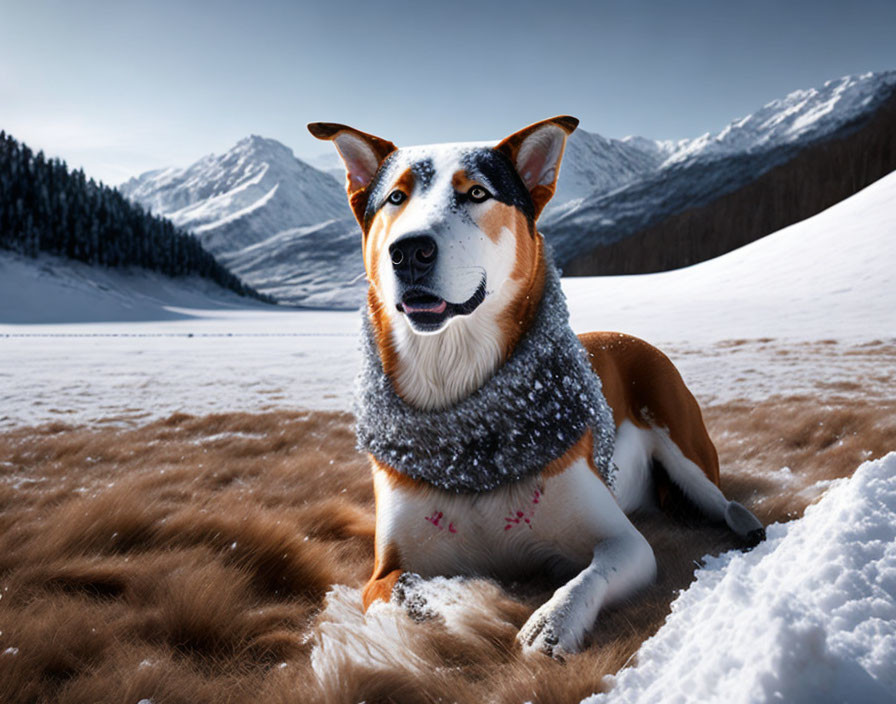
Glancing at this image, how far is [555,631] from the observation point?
4.18 feet

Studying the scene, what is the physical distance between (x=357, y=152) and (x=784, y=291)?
45.3ft

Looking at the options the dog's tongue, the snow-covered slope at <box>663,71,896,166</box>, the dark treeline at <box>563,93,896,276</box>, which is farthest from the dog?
the snow-covered slope at <box>663,71,896,166</box>

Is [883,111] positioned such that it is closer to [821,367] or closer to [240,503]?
[821,367]

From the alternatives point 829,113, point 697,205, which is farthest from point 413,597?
A: point 829,113

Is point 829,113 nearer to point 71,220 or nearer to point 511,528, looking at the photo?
point 71,220

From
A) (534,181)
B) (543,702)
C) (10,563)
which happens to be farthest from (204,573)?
(534,181)

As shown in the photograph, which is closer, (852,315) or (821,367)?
(821,367)

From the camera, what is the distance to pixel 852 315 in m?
8.20

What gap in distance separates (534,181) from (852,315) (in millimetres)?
8564

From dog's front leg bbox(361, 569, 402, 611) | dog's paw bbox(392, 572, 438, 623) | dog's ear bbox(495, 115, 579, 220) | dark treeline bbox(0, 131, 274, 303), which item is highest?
dark treeline bbox(0, 131, 274, 303)

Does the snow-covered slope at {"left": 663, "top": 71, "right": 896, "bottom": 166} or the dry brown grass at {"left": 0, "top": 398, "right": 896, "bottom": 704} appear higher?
the snow-covered slope at {"left": 663, "top": 71, "right": 896, "bottom": 166}

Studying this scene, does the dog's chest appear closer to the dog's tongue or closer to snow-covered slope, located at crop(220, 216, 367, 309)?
the dog's tongue

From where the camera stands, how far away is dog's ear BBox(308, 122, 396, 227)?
2.07m

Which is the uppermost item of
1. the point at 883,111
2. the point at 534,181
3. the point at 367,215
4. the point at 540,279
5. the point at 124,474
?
the point at 883,111
